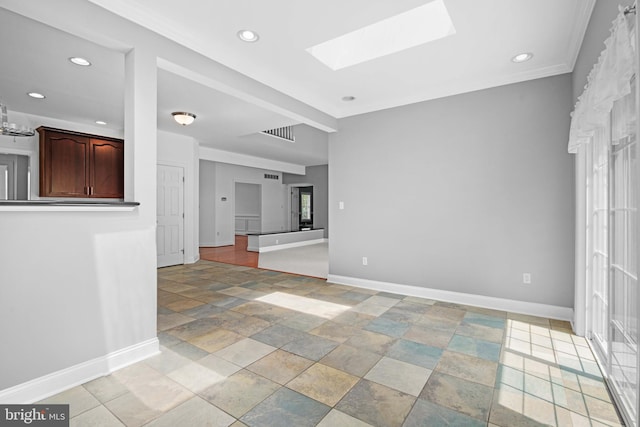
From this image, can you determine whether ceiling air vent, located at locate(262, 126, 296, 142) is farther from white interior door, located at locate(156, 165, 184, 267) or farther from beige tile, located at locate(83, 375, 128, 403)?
beige tile, located at locate(83, 375, 128, 403)

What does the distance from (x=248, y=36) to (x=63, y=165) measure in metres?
4.05

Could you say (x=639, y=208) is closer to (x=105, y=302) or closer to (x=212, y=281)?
(x=105, y=302)

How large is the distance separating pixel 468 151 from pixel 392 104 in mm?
1223

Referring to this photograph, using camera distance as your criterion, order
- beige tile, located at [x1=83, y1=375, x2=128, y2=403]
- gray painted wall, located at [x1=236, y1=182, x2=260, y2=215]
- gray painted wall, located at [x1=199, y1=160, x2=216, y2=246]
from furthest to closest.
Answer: gray painted wall, located at [x1=236, y1=182, x2=260, y2=215] → gray painted wall, located at [x1=199, y1=160, x2=216, y2=246] → beige tile, located at [x1=83, y1=375, x2=128, y2=403]

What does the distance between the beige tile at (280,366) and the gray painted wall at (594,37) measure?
2844 millimetres

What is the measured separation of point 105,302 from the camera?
215 cm

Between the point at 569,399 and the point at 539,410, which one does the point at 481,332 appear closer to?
the point at 569,399

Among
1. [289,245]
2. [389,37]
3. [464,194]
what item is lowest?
[289,245]

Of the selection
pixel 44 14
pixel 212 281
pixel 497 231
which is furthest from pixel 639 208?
pixel 212 281

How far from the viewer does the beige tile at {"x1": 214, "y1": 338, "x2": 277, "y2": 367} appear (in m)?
2.33

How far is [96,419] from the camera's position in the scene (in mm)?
1655

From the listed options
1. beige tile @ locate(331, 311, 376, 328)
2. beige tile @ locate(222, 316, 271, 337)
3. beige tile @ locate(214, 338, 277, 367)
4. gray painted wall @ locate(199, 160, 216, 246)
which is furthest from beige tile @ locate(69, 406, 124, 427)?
gray painted wall @ locate(199, 160, 216, 246)

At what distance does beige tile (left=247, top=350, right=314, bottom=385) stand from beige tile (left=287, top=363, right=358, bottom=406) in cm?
6

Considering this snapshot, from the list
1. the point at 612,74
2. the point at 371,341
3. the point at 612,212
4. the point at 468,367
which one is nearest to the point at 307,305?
the point at 371,341
